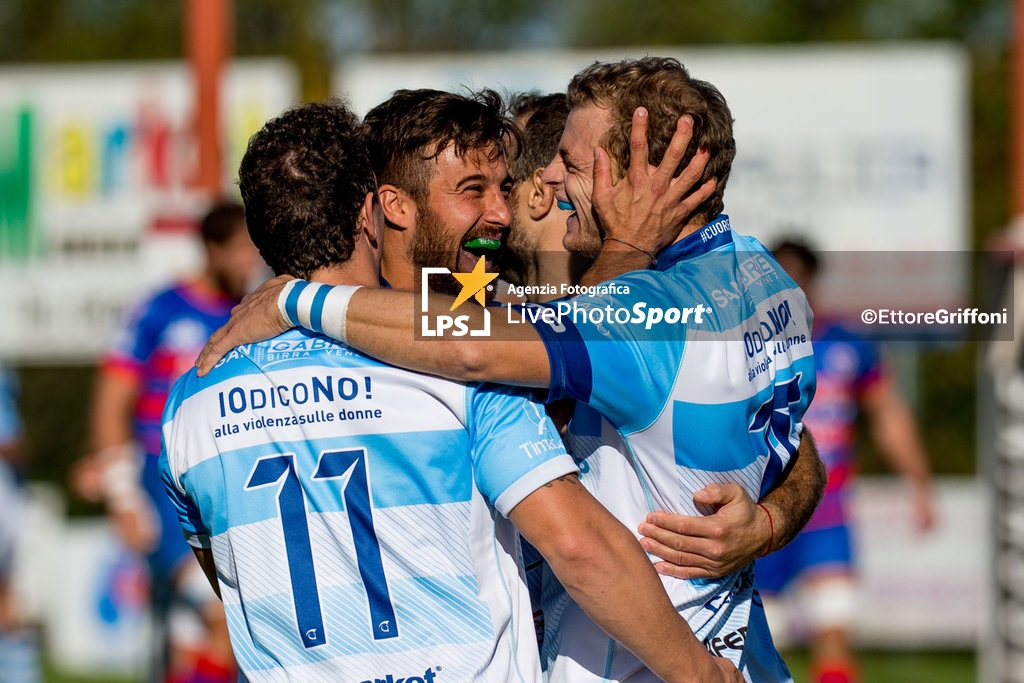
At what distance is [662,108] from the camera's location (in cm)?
263

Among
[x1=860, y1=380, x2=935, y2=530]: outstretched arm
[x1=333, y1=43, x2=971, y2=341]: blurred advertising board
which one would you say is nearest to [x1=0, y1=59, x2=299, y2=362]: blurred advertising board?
[x1=333, y1=43, x2=971, y2=341]: blurred advertising board

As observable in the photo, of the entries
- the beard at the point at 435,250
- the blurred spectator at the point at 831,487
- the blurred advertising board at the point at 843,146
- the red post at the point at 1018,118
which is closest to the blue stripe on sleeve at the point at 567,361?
the beard at the point at 435,250

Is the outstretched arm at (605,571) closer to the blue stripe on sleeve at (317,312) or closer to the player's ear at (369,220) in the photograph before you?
the blue stripe on sleeve at (317,312)

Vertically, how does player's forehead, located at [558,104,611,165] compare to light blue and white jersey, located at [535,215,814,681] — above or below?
above

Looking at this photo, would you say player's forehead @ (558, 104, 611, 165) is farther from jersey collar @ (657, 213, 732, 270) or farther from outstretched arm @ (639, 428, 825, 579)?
outstretched arm @ (639, 428, 825, 579)

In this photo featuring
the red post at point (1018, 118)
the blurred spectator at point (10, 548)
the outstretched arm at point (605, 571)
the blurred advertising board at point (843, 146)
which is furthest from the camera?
the blurred advertising board at point (843, 146)

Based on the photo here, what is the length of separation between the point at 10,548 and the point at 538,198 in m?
6.50

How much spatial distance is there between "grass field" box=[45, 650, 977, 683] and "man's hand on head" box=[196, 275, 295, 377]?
8139 millimetres

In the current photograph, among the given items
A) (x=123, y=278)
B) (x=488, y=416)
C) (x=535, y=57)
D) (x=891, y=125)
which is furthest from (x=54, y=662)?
(x=488, y=416)

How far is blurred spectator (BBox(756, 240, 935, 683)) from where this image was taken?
7.32 m

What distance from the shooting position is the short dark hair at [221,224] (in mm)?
6844

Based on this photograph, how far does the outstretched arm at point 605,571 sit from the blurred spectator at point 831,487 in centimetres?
499

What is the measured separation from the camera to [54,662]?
11039 millimetres

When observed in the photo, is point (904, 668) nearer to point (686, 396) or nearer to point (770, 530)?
point (770, 530)
